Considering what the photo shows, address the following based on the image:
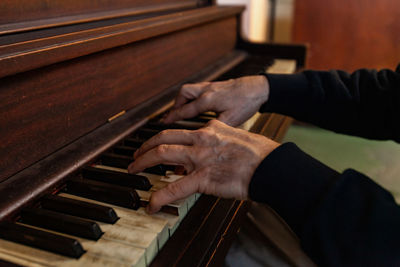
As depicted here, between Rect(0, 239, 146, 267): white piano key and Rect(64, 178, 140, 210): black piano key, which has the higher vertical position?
Rect(64, 178, 140, 210): black piano key

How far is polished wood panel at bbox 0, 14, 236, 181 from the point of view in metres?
0.70

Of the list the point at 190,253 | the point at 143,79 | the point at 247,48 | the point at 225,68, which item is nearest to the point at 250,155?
the point at 190,253

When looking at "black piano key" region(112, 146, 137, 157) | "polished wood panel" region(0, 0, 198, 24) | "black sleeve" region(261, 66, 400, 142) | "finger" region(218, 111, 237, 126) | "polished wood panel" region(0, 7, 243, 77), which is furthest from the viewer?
"black sleeve" region(261, 66, 400, 142)

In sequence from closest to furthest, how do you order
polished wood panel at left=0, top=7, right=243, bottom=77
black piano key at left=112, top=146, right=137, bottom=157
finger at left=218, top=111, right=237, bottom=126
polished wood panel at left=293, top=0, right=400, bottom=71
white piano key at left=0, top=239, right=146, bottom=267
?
white piano key at left=0, top=239, right=146, bottom=267 < polished wood panel at left=0, top=7, right=243, bottom=77 < black piano key at left=112, top=146, right=137, bottom=157 < finger at left=218, top=111, right=237, bottom=126 < polished wood panel at left=293, top=0, right=400, bottom=71

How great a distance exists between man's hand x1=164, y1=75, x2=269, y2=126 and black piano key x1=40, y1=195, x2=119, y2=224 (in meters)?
0.43

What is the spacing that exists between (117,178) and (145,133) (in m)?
0.25

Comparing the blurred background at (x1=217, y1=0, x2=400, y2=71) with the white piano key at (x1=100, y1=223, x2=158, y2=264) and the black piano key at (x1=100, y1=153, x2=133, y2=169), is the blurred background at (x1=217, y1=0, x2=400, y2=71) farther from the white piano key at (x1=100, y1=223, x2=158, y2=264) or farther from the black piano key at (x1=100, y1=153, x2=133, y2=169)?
the white piano key at (x1=100, y1=223, x2=158, y2=264)

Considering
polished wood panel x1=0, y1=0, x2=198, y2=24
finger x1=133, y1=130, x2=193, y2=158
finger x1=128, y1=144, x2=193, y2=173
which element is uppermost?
polished wood panel x1=0, y1=0, x2=198, y2=24

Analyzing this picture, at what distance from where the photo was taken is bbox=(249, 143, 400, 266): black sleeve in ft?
1.93

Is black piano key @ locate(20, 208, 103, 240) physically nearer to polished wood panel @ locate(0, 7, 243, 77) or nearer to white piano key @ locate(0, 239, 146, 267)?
white piano key @ locate(0, 239, 146, 267)

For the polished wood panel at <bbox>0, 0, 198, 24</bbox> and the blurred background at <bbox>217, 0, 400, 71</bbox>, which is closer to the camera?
the polished wood panel at <bbox>0, 0, 198, 24</bbox>

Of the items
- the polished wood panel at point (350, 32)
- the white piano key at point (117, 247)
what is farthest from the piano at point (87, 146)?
the polished wood panel at point (350, 32)

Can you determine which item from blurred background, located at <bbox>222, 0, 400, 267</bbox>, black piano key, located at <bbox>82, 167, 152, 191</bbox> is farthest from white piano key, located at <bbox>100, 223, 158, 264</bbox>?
blurred background, located at <bbox>222, 0, 400, 267</bbox>

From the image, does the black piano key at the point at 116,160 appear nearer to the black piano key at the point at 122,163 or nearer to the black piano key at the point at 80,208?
the black piano key at the point at 122,163
